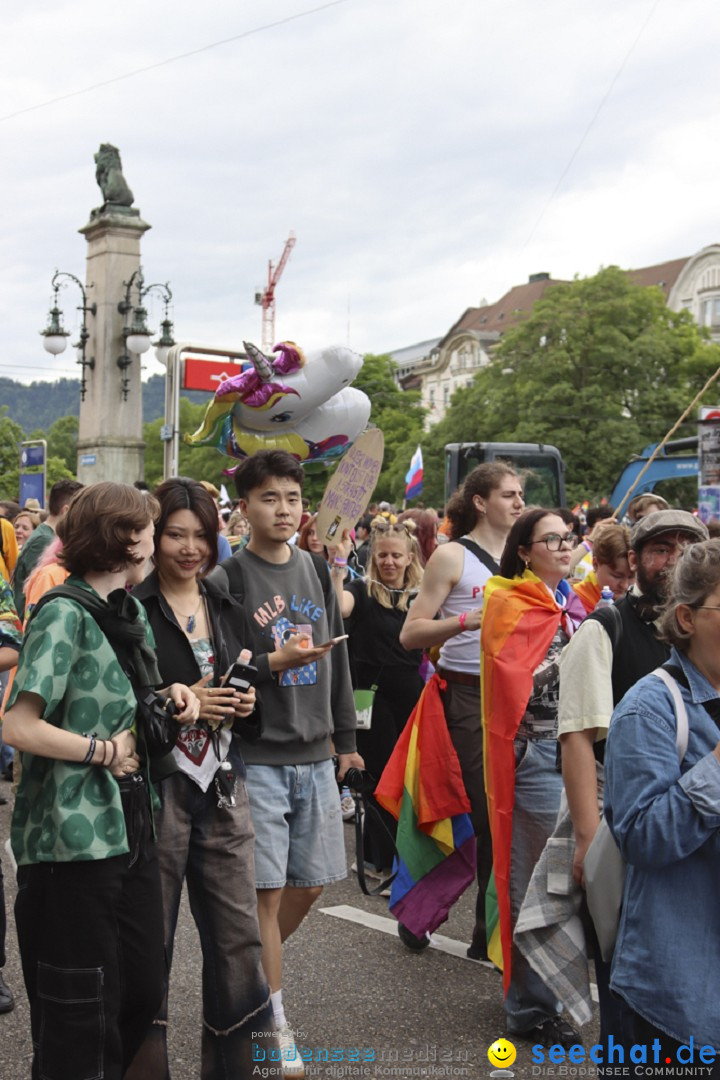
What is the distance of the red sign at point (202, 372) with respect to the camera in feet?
68.7

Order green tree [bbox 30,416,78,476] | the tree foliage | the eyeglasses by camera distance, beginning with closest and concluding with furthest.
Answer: the eyeglasses, the tree foliage, green tree [bbox 30,416,78,476]

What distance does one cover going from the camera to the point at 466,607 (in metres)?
5.07

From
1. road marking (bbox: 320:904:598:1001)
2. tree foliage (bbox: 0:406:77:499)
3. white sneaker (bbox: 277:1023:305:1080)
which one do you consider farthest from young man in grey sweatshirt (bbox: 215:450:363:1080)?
tree foliage (bbox: 0:406:77:499)

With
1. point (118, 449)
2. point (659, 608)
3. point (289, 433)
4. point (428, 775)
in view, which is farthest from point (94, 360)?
point (659, 608)

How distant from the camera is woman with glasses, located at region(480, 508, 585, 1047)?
14.1 feet

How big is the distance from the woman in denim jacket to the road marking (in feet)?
8.61

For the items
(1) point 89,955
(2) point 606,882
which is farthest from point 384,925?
(2) point 606,882

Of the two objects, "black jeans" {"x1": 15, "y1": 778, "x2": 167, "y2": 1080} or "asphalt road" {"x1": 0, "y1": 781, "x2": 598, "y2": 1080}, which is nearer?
"black jeans" {"x1": 15, "y1": 778, "x2": 167, "y2": 1080}

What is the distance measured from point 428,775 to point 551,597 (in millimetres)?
978

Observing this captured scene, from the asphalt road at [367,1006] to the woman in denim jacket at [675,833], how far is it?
1.70 metres

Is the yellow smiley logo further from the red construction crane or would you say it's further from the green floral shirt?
the red construction crane

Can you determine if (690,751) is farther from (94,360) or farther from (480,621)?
(94,360)

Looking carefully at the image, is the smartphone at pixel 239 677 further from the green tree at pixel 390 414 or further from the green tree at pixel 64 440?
the green tree at pixel 64 440

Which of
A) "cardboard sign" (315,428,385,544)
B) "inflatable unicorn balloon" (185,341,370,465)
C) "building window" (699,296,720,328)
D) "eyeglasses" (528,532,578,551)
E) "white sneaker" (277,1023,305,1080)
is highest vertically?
"building window" (699,296,720,328)
